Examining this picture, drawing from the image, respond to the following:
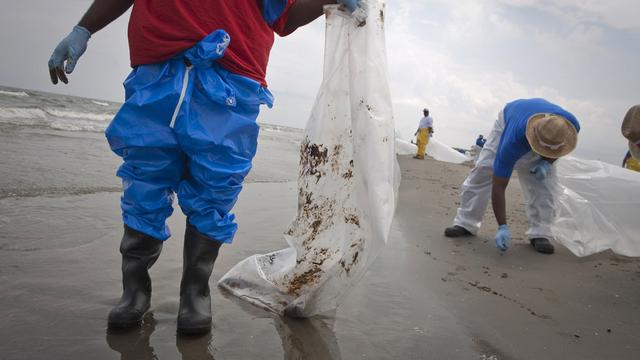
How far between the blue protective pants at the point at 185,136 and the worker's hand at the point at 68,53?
0.92 feet

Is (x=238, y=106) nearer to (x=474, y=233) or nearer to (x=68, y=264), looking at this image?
(x=68, y=264)

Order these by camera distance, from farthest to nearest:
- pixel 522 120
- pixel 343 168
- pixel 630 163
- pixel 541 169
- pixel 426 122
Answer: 1. pixel 426 122
2. pixel 630 163
3. pixel 541 169
4. pixel 522 120
5. pixel 343 168

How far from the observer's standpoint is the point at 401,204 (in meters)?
4.79

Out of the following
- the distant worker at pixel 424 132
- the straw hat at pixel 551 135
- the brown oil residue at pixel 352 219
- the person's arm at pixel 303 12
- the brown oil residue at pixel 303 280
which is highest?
the person's arm at pixel 303 12

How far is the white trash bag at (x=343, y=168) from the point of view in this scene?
151 centimetres

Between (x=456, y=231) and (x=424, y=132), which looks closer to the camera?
(x=456, y=231)

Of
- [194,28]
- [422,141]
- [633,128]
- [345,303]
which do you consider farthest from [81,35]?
[422,141]

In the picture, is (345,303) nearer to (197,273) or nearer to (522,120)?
(197,273)

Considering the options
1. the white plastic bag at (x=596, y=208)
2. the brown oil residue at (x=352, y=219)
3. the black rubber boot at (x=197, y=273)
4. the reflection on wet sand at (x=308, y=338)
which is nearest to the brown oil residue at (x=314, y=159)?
the brown oil residue at (x=352, y=219)

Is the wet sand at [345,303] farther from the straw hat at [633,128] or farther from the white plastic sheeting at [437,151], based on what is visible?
the white plastic sheeting at [437,151]

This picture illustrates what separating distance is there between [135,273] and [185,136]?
54 cm

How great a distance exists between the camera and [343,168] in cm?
154

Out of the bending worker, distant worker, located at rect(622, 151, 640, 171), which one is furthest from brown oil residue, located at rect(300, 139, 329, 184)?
distant worker, located at rect(622, 151, 640, 171)

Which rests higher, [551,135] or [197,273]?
[551,135]
